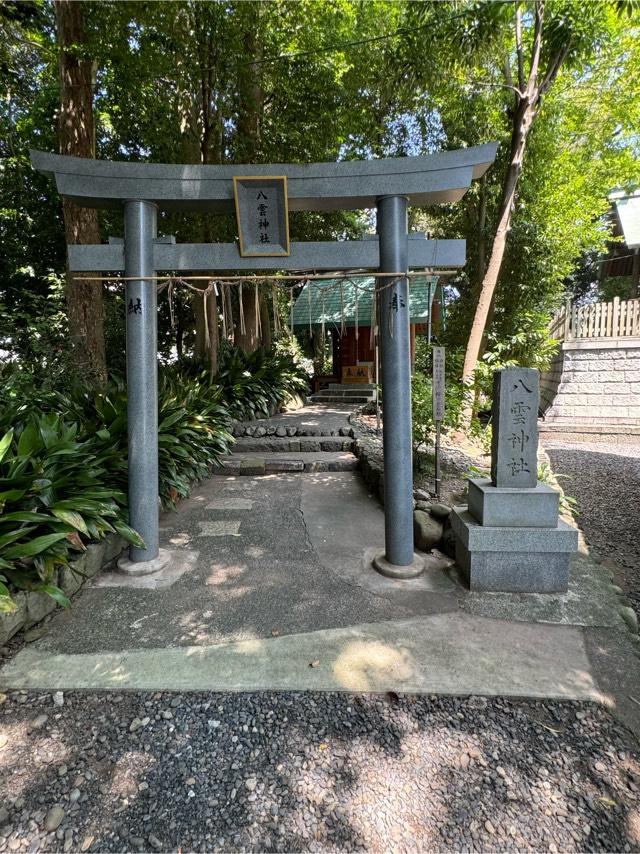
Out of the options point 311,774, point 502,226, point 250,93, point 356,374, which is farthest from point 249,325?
point 311,774

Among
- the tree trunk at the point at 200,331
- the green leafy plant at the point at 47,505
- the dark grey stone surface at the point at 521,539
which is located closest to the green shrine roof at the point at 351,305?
the tree trunk at the point at 200,331

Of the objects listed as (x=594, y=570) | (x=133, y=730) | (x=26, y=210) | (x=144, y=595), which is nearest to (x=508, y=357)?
(x=594, y=570)

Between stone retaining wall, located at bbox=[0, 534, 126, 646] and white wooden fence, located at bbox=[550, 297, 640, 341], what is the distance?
13908mm

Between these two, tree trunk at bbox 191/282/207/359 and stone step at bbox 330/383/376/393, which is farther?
stone step at bbox 330/383/376/393

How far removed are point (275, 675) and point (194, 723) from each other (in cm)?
52

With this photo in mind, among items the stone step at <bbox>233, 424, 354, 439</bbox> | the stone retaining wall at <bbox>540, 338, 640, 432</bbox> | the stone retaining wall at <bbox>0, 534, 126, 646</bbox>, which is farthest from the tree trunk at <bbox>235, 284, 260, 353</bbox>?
the stone retaining wall at <bbox>540, 338, 640, 432</bbox>

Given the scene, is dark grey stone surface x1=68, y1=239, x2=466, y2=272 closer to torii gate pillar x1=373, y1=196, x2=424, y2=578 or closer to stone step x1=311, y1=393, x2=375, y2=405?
torii gate pillar x1=373, y1=196, x2=424, y2=578

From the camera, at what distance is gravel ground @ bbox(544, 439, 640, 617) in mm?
4855

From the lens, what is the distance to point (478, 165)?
3.46 metres

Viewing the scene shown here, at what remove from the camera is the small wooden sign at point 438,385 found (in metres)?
5.30

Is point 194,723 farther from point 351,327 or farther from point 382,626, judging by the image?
point 351,327

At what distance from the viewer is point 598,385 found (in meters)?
12.8

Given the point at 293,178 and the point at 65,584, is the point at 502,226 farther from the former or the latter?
the point at 65,584

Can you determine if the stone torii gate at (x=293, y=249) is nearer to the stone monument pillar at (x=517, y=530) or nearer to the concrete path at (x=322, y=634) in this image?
the concrete path at (x=322, y=634)
